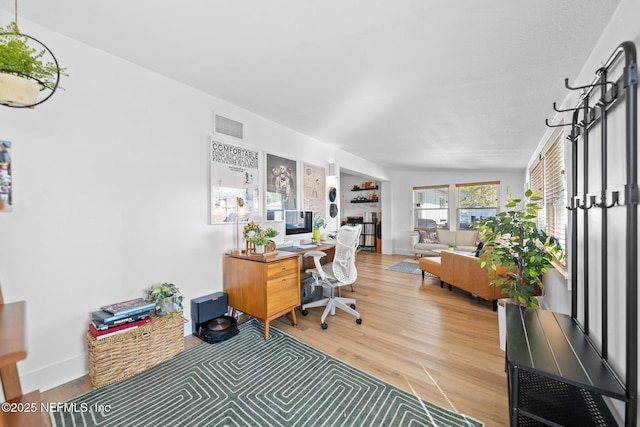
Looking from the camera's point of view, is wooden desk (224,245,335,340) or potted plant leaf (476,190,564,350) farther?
wooden desk (224,245,335,340)

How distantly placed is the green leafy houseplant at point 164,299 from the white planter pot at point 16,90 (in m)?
1.46

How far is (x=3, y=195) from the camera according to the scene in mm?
1541

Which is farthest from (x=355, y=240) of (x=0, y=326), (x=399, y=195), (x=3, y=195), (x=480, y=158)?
(x=399, y=195)

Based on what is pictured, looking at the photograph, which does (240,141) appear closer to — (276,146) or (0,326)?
(276,146)

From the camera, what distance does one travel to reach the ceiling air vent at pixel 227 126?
2689mm

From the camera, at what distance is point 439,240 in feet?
21.0

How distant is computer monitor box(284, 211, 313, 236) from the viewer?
11.3ft

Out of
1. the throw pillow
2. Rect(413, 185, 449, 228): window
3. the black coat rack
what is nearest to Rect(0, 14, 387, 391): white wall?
the black coat rack

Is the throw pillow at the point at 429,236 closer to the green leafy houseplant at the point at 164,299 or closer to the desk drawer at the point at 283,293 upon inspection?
the desk drawer at the point at 283,293

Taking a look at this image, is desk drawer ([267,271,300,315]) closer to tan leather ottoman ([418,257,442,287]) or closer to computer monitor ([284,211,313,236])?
computer monitor ([284,211,313,236])

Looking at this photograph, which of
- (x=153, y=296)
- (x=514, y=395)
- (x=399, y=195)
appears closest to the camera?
A: (x=514, y=395)

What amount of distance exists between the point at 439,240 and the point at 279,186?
473 cm

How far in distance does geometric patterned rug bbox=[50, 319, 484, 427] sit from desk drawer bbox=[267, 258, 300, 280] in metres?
0.67

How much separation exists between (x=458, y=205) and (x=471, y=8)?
5.91 m
